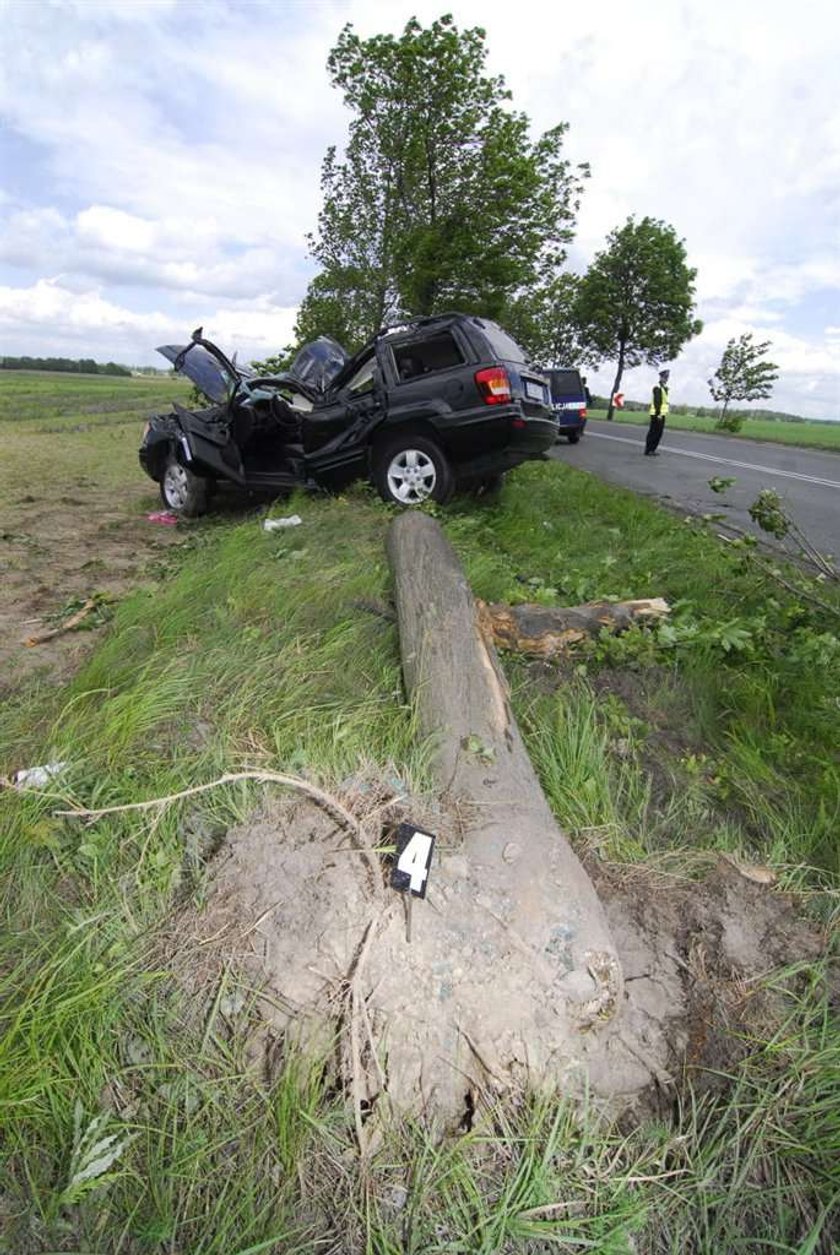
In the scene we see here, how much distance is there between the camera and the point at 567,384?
19.7 m

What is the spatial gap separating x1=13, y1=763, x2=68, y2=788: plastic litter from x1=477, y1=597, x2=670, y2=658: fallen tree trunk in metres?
2.03

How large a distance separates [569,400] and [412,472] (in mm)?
14509

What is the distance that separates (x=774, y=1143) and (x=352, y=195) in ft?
93.4

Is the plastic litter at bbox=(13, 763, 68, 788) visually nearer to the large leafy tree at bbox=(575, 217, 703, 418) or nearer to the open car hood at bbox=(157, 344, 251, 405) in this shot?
the open car hood at bbox=(157, 344, 251, 405)

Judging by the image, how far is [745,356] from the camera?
39.6 m

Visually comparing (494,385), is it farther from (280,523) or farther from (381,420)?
(280,523)

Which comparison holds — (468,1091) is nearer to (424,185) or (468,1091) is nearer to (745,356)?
(424,185)

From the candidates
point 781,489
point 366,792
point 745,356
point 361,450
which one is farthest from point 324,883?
point 745,356

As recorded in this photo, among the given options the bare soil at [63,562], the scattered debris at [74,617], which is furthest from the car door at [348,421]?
the scattered debris at [74,617]

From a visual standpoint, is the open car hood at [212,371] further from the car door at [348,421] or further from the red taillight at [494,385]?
the red taillight at [494,385]

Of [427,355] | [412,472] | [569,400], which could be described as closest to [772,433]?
[569,400]

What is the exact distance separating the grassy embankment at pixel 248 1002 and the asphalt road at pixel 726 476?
253 cm

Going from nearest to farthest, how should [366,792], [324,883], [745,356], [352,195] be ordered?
[324,883]
[366,792]
[352,195]
[745,356]

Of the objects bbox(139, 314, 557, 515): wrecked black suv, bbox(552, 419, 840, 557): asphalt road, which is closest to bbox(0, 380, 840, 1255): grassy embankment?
bbox(552, 419, 840, 557): asphalt road
